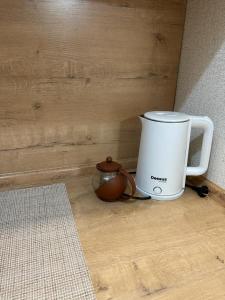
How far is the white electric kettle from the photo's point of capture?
0.76m

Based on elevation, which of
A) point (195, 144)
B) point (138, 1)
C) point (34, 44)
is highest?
point (138, 1)

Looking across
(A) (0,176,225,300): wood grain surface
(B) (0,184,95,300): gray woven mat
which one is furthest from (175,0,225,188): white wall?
(B) (0,184,95,300): gray woven mat

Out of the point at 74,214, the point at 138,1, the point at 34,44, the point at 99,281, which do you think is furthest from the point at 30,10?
the point at 99,281

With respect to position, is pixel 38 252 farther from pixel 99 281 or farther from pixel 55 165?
pixel 55 165

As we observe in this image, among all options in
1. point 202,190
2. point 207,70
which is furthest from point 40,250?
point 207,70

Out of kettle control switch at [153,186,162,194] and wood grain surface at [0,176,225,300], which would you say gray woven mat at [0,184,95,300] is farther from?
kettle control switch at [153,186,162,194]

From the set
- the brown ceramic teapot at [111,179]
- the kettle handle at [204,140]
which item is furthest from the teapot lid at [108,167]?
the kettle handle at [204,140]

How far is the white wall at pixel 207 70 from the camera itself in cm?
78

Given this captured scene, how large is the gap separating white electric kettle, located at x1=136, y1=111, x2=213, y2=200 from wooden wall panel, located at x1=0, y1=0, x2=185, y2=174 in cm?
18

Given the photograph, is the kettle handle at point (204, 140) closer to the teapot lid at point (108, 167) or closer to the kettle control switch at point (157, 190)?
the kettle control switch at point (157, 190)

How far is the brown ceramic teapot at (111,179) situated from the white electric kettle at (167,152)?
8 cm

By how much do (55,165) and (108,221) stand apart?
0.31m

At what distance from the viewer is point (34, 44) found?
0.78 meters

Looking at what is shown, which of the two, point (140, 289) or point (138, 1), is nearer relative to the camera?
point (140, 289)
